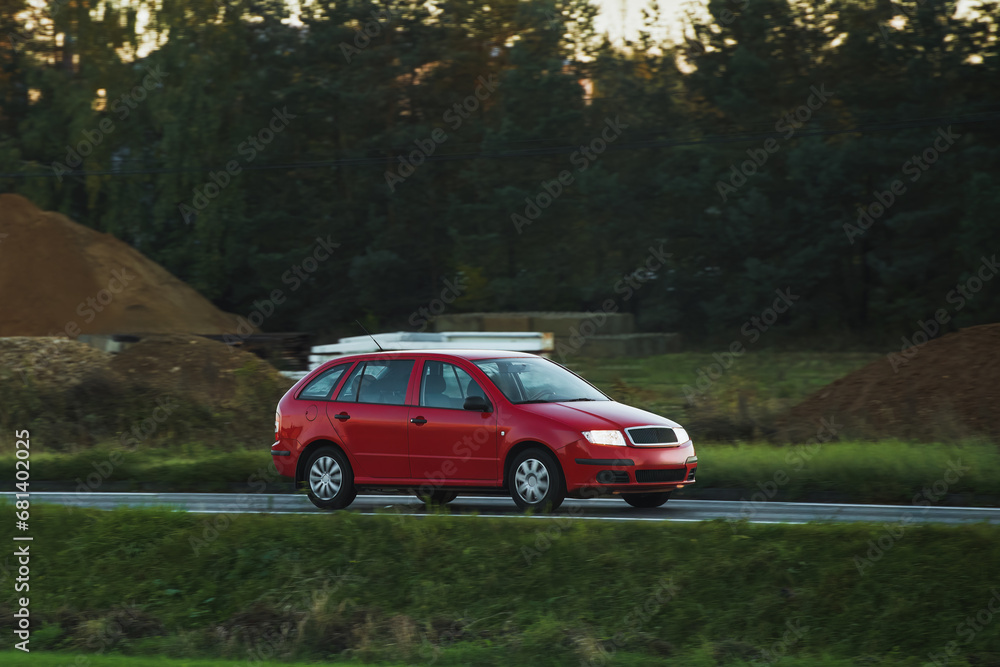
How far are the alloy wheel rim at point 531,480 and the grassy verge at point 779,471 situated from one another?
2.84 meters

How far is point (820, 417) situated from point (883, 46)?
26.3 metres

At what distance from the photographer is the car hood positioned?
12.1m

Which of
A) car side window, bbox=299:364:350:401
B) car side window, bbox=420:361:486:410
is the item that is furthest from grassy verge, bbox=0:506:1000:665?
car side window, bbox=299:364:350:401

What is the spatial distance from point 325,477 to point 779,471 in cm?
546

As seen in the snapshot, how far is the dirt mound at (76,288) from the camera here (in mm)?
40750

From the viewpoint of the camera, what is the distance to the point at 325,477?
13.6 meters

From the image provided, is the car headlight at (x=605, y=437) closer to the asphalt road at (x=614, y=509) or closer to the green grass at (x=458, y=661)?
the asphalt road at (x=614, y=509)

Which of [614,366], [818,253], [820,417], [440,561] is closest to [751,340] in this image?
[818,253]

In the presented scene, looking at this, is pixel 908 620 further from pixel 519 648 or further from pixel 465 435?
pixel 465 435

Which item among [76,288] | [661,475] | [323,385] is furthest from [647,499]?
[76,288]

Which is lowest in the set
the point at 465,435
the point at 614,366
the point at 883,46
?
the point at 614,366

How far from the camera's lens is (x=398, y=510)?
524 inches

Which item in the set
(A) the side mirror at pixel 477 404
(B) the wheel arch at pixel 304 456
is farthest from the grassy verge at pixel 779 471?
(A) the side mirror at pixel 477 404

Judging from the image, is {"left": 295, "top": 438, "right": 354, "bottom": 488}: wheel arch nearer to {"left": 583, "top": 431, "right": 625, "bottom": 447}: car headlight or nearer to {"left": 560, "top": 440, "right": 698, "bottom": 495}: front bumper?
{"left": 560, "top": 440, "right": 698, "bottom": 495}: front bumper
